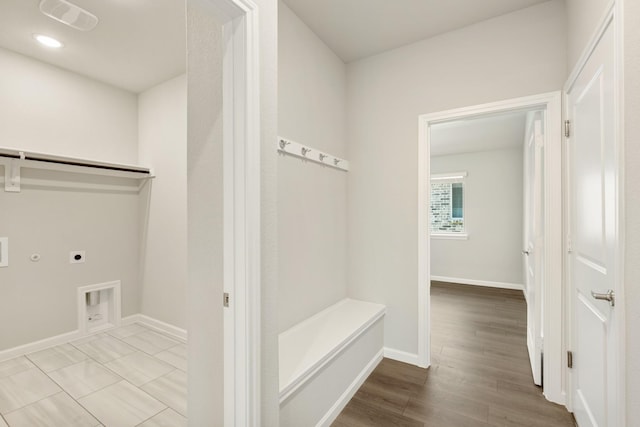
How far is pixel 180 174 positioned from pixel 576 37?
3.27 metres

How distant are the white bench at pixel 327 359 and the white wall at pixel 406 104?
0.32 m

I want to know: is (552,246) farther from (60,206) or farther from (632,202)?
(60,206)

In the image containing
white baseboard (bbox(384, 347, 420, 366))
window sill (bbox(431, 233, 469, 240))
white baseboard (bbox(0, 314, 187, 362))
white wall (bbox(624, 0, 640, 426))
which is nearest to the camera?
white wall (bbox(624, 0, 640, 426))

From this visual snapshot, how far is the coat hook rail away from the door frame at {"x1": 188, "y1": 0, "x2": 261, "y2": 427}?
833 millimetres

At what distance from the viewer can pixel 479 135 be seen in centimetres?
452

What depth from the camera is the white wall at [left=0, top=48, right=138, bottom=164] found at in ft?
8.47

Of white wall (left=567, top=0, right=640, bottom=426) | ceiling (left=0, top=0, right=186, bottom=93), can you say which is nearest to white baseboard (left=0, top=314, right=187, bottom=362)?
ceiling (left=0, top=0, right=186, bottom=93)

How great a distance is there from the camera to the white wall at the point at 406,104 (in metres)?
2.03

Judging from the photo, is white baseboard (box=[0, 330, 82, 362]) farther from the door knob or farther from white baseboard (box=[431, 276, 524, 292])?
white baseboard (box=[431, 276, 524, 292])

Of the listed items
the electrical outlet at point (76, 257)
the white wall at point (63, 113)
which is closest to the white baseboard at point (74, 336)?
A: the electrical outlet at point (76, 257)

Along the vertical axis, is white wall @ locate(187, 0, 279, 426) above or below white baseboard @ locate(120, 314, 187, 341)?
above

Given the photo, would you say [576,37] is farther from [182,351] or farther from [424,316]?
[182,351]

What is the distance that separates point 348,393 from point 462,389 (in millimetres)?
858

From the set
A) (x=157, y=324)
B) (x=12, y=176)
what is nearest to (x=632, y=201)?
(x=157, y=324)
